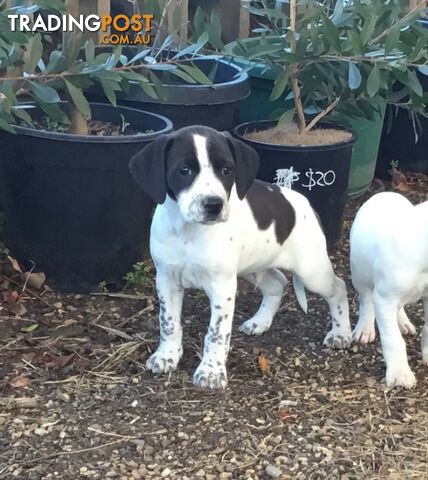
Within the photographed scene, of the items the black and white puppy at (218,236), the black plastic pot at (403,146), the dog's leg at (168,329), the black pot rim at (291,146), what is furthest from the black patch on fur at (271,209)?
the black plastic pot at (403,146)

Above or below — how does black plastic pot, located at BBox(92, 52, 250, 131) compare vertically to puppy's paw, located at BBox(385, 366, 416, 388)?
above

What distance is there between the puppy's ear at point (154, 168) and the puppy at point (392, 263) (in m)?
0.99

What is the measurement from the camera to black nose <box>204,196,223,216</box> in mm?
3496

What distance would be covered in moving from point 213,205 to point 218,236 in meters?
0.31

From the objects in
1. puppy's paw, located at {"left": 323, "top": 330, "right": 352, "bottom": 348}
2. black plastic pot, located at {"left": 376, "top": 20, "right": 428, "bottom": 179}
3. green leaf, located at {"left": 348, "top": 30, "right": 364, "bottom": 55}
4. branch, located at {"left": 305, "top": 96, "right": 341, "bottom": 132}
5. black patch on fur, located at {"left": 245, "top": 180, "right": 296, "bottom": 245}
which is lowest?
black plastic pot, located at {"left": 376, "top": 20, "right": 428, "bottom": 179}

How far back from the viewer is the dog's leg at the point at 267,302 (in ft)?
14.7

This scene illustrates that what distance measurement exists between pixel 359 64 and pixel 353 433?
2.41 meters

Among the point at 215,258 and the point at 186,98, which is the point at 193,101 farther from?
the point at 215,258

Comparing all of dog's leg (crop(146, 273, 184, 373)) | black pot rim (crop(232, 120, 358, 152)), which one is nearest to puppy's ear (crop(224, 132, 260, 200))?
dog's leg (crop(146, 273, 184, 373))

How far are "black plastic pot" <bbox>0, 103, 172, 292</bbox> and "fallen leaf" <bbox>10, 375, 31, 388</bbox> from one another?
94cm

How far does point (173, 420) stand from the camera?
3666 mm

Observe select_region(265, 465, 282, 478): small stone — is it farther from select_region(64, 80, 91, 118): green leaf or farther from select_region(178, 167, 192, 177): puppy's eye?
select_region(64, 80, 91, 118): green leaf

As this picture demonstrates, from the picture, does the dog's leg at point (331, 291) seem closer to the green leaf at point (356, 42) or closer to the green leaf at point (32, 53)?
the green leaf at point (356, 42)

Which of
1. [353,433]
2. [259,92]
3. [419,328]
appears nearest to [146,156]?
[353,433]
